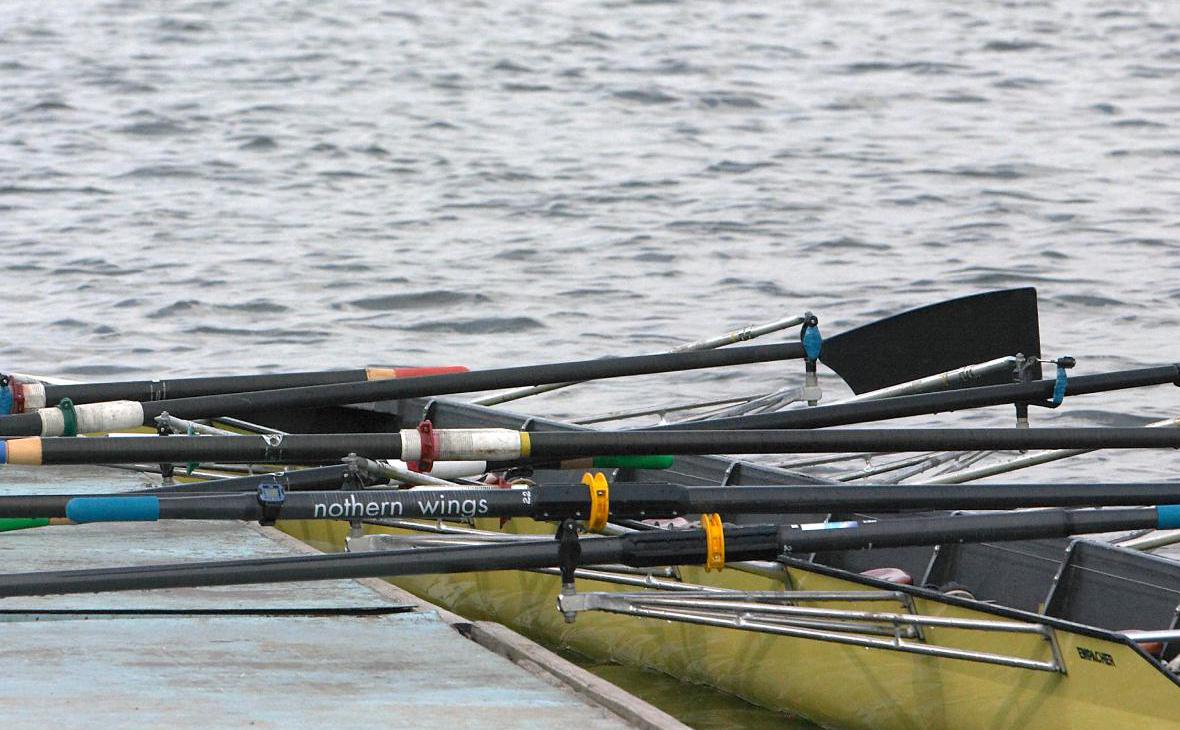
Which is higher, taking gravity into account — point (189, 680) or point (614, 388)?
point (189, 680)

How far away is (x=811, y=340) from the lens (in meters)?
8.27

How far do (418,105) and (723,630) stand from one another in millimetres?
20906

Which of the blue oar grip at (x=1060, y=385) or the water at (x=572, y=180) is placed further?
the water at (x=572, y=180)

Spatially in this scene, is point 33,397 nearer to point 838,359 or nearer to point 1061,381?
point 838,359

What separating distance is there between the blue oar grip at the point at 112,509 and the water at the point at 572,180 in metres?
6.81

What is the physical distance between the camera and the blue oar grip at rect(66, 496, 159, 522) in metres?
4.96

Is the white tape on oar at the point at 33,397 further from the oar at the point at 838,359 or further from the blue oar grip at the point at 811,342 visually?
the blue oar grip at the point at 811,342

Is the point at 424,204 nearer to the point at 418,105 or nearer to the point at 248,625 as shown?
the point at 418,105

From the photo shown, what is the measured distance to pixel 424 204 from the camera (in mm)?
20969

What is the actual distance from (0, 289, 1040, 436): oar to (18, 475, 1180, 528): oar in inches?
73.6

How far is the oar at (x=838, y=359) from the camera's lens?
7012mm

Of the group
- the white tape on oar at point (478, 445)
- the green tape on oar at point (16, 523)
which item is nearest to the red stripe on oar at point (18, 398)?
the green tape on oar at point (16, 523)

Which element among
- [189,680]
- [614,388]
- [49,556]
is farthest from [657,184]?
[189,680]

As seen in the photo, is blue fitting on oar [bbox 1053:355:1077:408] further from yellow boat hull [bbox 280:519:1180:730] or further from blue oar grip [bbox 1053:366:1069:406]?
yellow boat hull [bbox 280:519:1180:730]
